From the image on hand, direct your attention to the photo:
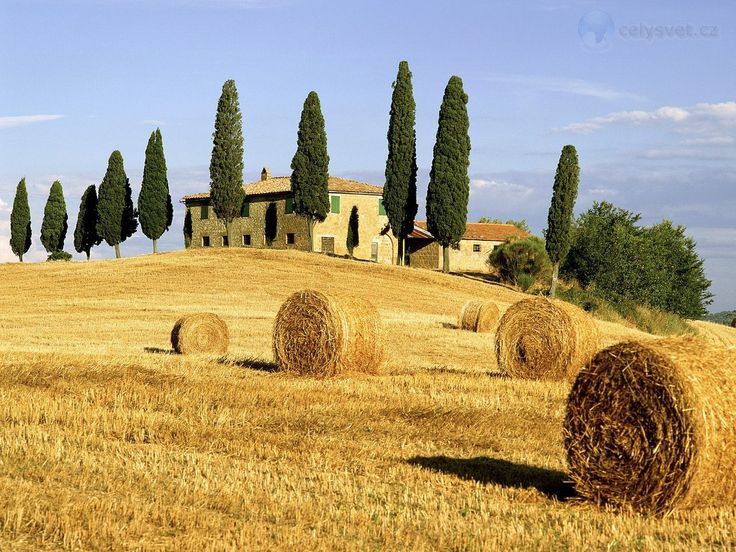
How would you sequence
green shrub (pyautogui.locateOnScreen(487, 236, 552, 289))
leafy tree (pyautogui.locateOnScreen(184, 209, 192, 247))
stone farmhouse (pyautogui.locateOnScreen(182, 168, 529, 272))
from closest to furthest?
1. green shrub (pyautogui.locateOnScreen(487, 236, 552, 289))
2. stone farmhouse (pyautogui.locateOnScreen(182, 168, 529, 272))
3. leafy tree (pyautogui.locateOnScreen(184, 209, 192, 247))

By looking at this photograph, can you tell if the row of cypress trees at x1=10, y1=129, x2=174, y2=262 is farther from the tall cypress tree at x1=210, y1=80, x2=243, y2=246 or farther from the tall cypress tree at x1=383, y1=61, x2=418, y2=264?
the tall cypress tree at x1=383, y1=61, x2=418, y2=264

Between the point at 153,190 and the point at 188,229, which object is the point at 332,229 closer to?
the point at 153,190

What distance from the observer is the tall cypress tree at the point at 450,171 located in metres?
61.5

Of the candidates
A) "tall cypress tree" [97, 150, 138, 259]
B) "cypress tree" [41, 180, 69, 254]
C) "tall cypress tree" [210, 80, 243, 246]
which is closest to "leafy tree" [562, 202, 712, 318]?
"tall cypress tree" [210, 80, 243, 246]

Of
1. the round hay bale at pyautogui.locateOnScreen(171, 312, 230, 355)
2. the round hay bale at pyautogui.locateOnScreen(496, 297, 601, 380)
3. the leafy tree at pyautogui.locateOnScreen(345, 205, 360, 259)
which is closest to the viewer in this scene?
the round hay bale at pyautogui.locateOnScreen(496, 297, 601, 380)

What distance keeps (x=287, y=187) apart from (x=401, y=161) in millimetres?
14498

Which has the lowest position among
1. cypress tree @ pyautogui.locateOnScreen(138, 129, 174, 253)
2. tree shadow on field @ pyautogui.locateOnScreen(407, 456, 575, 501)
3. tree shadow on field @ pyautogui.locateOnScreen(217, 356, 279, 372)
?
tree shadow on field @ pyautogui.locateOnScreen(217, 356, 279, 372)

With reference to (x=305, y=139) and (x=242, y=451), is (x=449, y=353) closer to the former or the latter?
(x=242, y=451)

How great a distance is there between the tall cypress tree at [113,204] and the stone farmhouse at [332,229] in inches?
265

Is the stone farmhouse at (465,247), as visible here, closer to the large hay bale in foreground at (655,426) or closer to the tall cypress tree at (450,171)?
the tall cypress tree at (450,171)

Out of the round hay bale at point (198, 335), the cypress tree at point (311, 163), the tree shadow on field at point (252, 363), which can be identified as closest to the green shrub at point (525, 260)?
the cypress tree at point (311, 163)

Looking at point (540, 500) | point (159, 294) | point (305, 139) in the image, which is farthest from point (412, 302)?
point (540, 500)

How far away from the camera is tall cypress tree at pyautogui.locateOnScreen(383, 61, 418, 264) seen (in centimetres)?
6266

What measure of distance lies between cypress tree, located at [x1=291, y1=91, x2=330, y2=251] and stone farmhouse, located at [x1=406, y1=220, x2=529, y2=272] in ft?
48.0
